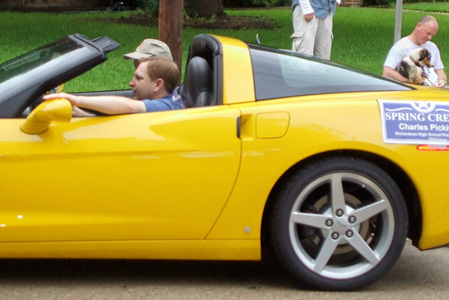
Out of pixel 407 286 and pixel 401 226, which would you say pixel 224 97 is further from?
pixel 407 286

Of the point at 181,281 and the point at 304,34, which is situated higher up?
the point at 304,34

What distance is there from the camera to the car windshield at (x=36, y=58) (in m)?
4.38

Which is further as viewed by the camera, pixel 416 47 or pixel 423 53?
pixel 416 47

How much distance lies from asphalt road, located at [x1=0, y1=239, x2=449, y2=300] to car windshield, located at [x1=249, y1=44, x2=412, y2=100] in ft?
3.30

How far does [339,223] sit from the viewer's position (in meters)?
4.12

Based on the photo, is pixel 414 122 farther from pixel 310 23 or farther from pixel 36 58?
pixel 310 23

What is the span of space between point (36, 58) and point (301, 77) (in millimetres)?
1459

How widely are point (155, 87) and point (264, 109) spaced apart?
0.77m

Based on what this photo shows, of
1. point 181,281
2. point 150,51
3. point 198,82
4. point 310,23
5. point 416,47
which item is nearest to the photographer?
point 181,281

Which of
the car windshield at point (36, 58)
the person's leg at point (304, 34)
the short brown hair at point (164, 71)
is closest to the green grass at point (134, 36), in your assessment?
the person's leg at point (304, 34)

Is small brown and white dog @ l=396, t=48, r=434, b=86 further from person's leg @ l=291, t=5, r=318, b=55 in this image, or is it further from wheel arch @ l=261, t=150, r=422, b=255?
wheel arch @ l=261, t=150, r=422, b=255

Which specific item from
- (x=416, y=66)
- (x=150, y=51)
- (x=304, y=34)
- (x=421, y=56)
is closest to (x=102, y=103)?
(x=150, y=51)

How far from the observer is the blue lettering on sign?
4.08 m

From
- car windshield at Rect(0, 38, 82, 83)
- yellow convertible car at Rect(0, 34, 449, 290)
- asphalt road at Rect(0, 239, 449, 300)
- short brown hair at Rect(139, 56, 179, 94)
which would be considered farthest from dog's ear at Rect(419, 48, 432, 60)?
car windshield at Rect(0, 38, 82, 83)
